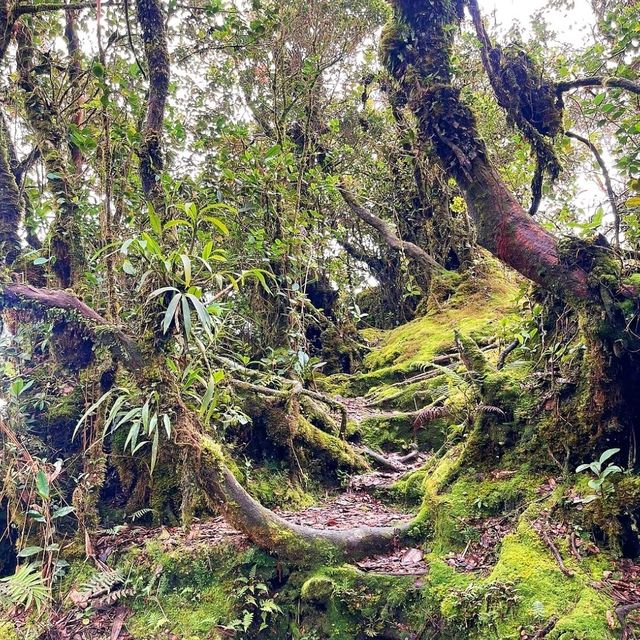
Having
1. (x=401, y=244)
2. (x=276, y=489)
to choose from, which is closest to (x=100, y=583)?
(x=276, y=489)

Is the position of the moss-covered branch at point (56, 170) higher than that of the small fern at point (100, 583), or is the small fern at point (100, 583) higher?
the moss-covered branch at point (56, 170)

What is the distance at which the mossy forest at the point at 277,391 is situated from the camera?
9.81 feet

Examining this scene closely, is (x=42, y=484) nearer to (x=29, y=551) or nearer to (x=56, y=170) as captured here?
(x=29, y=551)

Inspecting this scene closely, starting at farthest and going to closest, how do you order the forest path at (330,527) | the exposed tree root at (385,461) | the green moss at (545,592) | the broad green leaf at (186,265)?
the exposed tree root at (385,461) → the forest path at (330,527) → the broad green leaf at (186,265) → the green moss at (545,592)

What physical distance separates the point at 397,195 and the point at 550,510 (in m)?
9.10

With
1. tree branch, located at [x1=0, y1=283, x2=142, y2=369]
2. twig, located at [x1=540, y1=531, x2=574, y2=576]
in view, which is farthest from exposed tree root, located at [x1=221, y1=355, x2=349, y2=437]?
twig, located at [x1=540, y1=531, x2=574, y2=576]

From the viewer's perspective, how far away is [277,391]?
5051 millimetres

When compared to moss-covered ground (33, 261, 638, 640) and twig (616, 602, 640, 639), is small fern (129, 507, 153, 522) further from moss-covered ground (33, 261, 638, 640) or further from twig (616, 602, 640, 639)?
twig (616, 602, 640, 639)

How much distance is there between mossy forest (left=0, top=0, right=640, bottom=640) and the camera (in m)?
2.99

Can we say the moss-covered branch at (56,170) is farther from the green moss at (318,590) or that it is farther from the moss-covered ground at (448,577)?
the green moss at (318,590)

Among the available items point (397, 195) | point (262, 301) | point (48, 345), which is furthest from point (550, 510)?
point (397, 195)

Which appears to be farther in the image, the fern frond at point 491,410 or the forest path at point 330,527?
the fern frond at point 491,410

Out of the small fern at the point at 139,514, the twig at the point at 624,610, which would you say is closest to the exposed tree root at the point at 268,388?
the small fern at the point at 139,514

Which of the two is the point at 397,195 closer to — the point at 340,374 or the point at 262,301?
the point at 340,374
